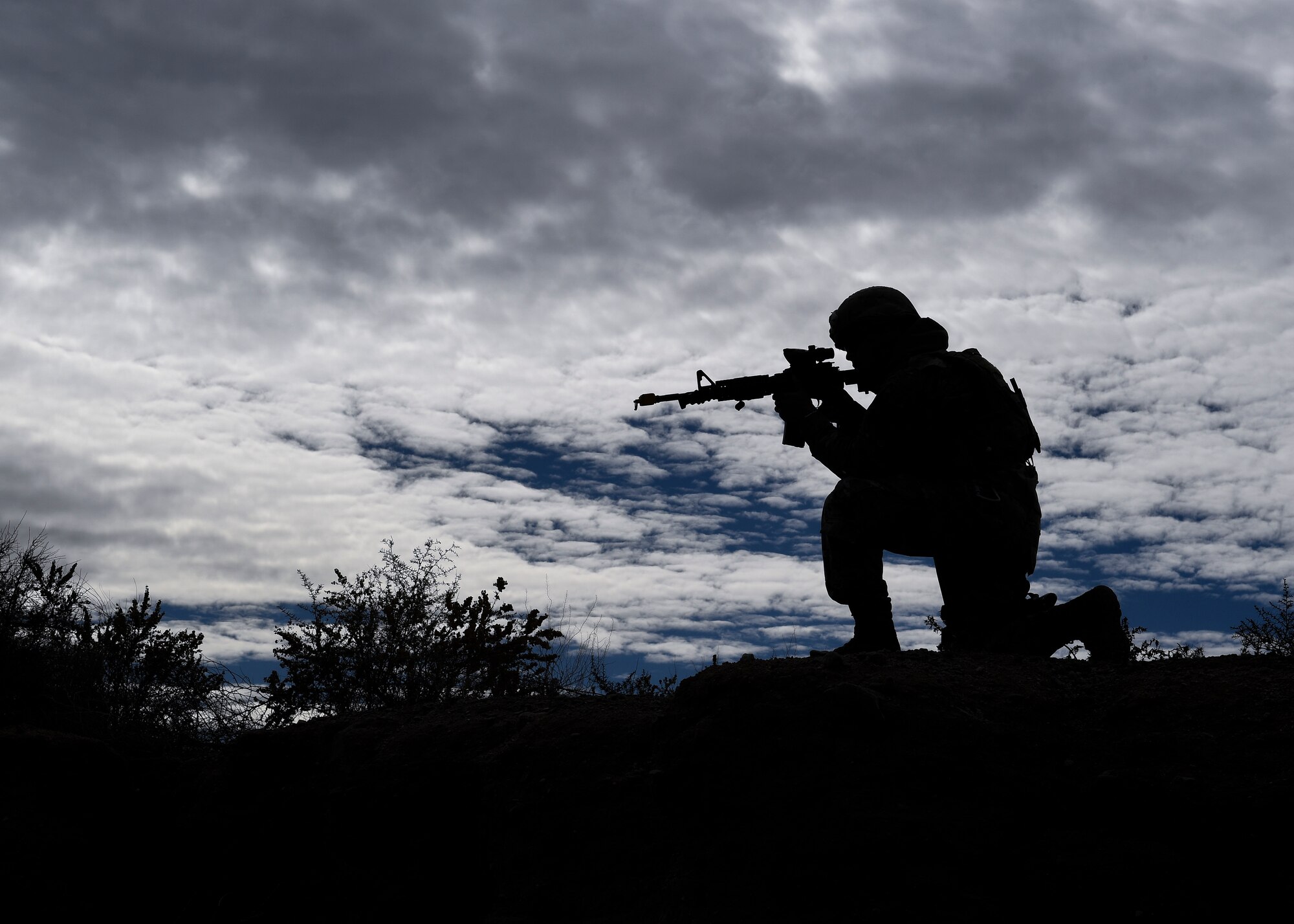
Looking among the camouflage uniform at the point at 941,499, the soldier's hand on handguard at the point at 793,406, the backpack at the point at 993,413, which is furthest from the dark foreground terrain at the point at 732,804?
the soldier's hand on handguard at the point at 793,406

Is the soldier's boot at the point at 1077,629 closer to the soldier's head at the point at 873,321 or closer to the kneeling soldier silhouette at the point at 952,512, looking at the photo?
the kneeling soldier silhouette at the point at 952,512

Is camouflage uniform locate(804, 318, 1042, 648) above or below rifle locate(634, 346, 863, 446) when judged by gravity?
below

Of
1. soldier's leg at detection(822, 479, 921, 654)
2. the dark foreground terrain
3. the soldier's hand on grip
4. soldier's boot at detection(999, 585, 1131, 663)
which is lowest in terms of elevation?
the dark foreground terrain

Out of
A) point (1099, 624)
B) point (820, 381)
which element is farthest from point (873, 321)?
point (1099, 624)

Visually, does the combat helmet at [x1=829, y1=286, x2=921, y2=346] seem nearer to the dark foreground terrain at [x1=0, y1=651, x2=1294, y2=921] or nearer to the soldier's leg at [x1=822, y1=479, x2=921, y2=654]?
the soldier's leg at [x1=822, y1=479, x2=921, y2=654]

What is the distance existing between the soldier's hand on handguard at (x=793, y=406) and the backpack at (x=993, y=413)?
900 mm

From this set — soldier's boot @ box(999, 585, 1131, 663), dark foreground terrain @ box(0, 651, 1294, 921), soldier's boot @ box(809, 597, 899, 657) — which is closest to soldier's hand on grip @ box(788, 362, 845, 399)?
soldier's boot @ box(809, 597, 899, 657)

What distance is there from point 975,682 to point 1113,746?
0.68 metres

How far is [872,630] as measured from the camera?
5605mm

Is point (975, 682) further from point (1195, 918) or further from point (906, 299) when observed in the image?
point (906, 299)

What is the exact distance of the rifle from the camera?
21.2ft

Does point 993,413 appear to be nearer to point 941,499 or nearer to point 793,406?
point 941,499

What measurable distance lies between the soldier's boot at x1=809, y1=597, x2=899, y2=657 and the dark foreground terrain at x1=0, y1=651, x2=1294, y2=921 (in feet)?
1.53

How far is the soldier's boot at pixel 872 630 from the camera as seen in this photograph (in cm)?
559
